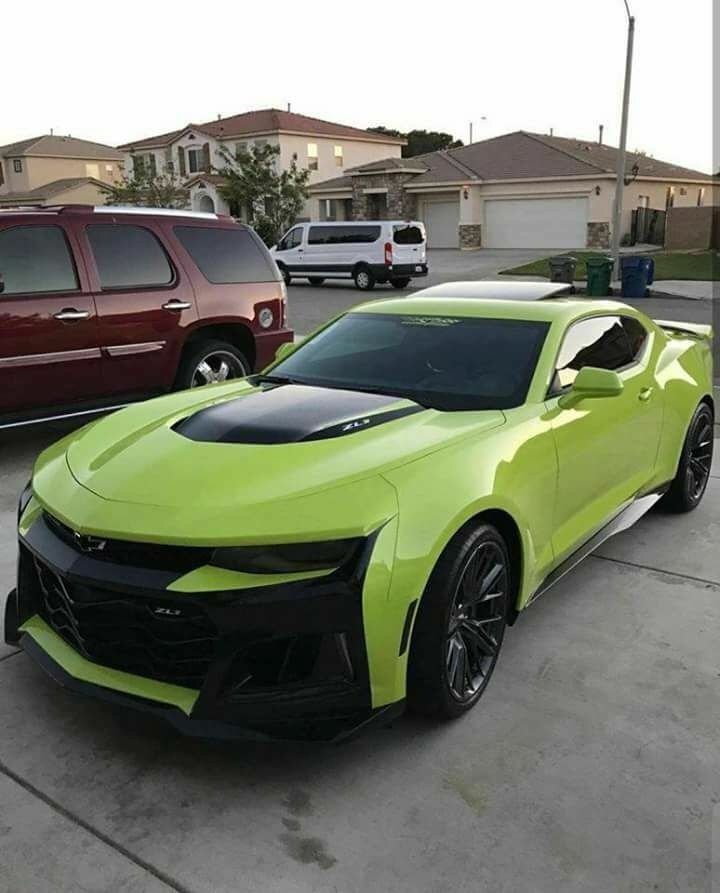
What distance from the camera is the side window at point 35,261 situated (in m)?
6.16

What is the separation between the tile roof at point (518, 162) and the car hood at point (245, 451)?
36.7 m

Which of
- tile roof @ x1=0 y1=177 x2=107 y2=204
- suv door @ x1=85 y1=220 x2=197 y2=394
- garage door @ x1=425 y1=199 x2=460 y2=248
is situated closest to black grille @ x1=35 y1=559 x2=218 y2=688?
suv door @ x1=85 y1=220 x2=197 y2=394

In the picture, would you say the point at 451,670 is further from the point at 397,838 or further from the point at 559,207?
the point at 559,207

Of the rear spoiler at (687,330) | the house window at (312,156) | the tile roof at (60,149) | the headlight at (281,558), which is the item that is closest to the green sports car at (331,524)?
the headlight at (281,558)

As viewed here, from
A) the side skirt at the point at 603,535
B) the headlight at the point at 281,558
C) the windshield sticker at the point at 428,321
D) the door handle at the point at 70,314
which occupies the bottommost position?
the side skirt at the point at 603,535

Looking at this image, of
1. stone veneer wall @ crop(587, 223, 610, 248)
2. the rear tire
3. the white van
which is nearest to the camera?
the rear tire

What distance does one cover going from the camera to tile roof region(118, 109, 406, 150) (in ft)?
165

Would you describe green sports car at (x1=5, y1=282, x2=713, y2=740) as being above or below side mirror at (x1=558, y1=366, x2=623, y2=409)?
below

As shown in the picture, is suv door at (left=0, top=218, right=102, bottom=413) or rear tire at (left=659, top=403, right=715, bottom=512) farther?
suv door at (left=0, top=218, right=102, bottom=413)

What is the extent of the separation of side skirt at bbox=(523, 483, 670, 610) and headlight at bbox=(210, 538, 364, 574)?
4.11 feet

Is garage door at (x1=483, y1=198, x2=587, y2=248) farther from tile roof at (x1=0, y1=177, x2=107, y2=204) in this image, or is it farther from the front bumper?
the front bumper

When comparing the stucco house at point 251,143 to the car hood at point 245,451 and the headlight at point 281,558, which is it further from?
the headlight at point 281,558

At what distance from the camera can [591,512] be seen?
4043 mm

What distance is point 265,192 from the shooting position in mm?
39781
